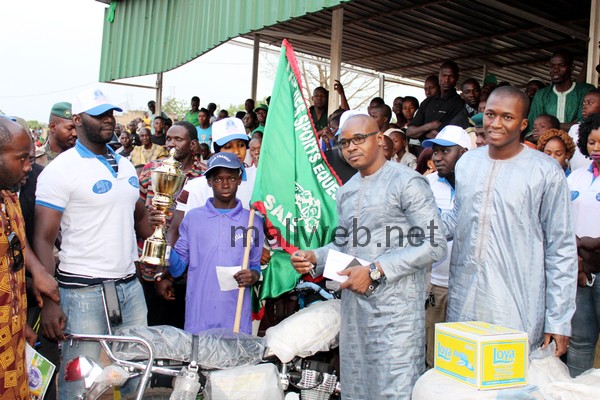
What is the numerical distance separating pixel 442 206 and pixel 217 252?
1739 millimetres

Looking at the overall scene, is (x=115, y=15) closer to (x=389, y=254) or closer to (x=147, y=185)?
(x=147, y=185)

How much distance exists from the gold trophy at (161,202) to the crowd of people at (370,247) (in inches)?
3.2

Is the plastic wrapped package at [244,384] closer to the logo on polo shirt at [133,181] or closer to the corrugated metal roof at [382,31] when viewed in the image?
the logo on polo shirt at [133,181]

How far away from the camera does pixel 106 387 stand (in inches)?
101

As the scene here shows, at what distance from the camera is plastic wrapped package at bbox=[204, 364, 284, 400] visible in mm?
2717

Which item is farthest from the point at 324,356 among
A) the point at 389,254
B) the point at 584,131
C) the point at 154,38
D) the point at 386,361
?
the point at 154,38

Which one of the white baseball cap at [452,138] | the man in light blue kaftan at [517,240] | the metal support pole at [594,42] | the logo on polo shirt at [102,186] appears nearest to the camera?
the man in light blue kaftan at [517,240]

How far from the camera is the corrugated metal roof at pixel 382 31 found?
8.66 m

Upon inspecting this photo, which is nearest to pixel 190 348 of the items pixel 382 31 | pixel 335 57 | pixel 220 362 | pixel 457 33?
pixel 220 362

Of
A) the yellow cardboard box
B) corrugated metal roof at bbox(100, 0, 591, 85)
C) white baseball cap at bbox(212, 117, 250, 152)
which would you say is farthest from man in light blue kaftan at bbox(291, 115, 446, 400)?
corrugated metal roof at bbox(100, 0, 591, 85)

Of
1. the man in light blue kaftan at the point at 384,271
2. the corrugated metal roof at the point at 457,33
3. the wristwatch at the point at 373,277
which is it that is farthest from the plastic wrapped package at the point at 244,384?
the corrugated metal roof at the point at 457,33

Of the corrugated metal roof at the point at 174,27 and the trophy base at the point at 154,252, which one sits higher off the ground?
the corrugated metal roof at the point at 174,27

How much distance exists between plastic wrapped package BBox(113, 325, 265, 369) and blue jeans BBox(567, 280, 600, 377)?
2.12 meters

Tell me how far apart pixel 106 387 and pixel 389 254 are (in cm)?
152
